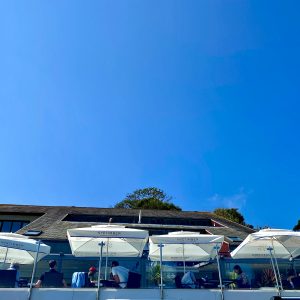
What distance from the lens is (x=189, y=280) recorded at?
912 cm

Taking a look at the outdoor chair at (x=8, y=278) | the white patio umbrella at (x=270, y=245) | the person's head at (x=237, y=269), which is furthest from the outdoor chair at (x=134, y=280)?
the white patio umbrella at (x=270, y=245)

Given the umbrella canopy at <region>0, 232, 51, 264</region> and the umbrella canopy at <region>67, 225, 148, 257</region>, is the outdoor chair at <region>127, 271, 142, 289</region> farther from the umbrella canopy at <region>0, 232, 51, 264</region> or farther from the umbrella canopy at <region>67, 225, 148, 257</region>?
the umbrella canopy at <region>0, 232, 51, 264</region>

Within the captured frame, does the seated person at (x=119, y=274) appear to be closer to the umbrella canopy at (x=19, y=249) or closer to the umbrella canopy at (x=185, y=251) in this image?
the umbrella canopy at (x=185, y=251)

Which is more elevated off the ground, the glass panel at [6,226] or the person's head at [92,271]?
the glass panel at [6,226]

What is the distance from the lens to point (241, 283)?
29.9 feet

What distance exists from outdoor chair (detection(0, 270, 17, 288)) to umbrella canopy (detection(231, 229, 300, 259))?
23.6 feet

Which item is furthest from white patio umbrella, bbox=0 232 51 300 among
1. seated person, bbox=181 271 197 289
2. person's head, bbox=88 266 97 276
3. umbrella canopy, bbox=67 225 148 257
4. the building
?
seated person, bbox=181 271 197 289

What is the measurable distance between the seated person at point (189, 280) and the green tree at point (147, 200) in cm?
3530

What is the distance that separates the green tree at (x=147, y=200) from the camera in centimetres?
4534

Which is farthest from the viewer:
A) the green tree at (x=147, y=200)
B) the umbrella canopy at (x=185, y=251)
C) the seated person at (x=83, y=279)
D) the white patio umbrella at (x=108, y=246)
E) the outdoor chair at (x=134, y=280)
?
the green tree at (x=147, y=200)

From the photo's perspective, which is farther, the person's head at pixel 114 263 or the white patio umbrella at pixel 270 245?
the white patio umbrella at pixel 270 245

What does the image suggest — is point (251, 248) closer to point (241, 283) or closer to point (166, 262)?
point (241, 283)

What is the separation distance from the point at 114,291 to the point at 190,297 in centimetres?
219

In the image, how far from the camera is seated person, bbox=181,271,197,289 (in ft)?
29.5
